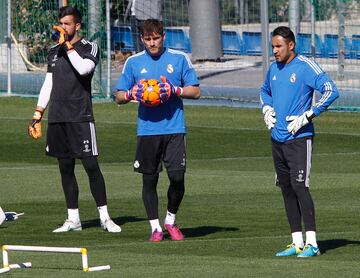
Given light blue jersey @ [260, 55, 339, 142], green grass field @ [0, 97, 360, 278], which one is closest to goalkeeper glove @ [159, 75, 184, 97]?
light blue jersey @ [260, 55, 339, 142]

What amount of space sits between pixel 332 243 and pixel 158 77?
2115 mm

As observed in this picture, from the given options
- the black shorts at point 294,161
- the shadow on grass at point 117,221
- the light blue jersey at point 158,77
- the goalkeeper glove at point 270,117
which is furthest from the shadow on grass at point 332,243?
the shadow on grass at point 117,221

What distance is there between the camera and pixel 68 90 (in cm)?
1366

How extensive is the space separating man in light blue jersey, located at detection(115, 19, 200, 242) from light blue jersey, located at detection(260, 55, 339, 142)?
1.17 m

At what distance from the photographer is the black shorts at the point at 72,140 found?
1366cm

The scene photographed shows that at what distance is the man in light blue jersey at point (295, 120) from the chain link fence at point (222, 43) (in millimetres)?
15921

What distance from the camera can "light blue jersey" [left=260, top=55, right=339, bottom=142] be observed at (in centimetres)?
1170

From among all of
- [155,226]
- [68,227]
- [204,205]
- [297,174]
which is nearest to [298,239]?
[297,174]

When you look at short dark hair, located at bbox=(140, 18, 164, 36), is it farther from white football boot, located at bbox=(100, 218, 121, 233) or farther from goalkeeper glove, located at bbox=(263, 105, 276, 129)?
white football boot, located at bbox=(100, 218, 121, 233)

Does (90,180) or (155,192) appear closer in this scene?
(155,192)

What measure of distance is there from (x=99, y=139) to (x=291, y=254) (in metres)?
12.3

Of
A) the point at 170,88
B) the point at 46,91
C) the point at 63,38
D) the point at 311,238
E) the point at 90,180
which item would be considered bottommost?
the point at 311,238

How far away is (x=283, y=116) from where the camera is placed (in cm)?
1173

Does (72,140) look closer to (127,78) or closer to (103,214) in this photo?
(103,214)
